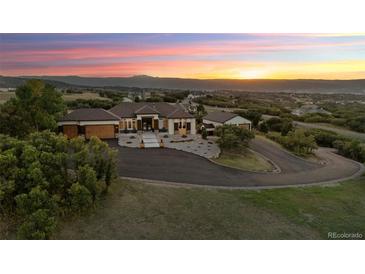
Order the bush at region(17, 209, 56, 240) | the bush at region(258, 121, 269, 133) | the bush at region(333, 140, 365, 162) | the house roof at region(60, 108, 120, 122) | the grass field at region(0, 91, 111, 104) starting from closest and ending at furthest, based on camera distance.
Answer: the bush at region(17, 209, 56, 240) < the grass field at region(0, 91, 111, 104) < the house roof at region(60, 108, 120, 122) < the bush at region(333, 140, 365, 162) < the bush at region(258, 121, 269, 133)

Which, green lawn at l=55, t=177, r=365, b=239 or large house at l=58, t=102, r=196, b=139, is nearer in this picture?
green lawn at l=55, t=177, r=365, b=239

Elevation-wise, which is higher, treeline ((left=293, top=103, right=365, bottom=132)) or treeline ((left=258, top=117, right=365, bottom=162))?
treeline ((left=293, top=103, right=365, bottom=132))

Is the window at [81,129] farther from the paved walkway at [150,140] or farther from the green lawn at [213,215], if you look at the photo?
the green lawn at [213,215]

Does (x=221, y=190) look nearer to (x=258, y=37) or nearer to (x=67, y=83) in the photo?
(x=258, y=37)

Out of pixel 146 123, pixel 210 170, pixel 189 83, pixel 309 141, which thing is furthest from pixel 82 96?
pixel 309 141

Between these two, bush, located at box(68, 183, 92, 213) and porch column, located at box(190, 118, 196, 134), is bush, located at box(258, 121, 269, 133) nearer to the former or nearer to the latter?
porch column, located at box(190, 118, 196, 134)

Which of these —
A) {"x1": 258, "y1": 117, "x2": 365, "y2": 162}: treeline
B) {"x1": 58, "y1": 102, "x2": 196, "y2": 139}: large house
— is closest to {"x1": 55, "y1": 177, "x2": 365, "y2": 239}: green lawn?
{"x1": 258, "y1": 117, "x2": 365, "y2": 162}: treeline

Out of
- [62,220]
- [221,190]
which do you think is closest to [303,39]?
[221,190]

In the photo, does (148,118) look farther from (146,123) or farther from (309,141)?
(309,141)
